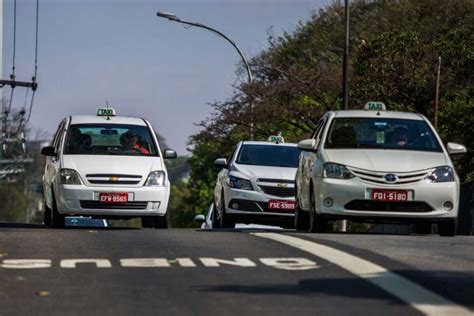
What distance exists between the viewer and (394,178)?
20.9m

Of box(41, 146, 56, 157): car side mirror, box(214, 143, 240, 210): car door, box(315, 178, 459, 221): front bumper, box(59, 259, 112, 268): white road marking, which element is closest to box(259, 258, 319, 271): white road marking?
box(59, 259, 112, 268): white road marking

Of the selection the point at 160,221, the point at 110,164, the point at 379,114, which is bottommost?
the point at 160,221

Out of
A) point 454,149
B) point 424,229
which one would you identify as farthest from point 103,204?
point 454,149

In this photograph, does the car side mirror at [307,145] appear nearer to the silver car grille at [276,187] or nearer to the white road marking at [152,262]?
the silver car grille at [276,187]

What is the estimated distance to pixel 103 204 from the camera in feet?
81.7

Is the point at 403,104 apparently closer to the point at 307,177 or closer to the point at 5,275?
the point at 307,177

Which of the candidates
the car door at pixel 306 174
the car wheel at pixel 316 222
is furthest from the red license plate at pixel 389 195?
the car door at pixel 306 174

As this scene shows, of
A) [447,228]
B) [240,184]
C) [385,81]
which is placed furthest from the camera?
[385,81]

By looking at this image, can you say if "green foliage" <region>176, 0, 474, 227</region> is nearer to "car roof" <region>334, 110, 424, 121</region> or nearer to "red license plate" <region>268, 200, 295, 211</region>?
"red license plate" <region>268, 200, 295, 211</region>

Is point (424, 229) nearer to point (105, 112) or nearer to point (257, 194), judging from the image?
point (257, 194)

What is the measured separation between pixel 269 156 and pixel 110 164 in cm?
433

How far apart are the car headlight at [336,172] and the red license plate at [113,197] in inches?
186

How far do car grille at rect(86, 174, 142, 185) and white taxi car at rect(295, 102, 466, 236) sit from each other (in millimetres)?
3718

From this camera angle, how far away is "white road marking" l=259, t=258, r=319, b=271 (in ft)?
44.6
